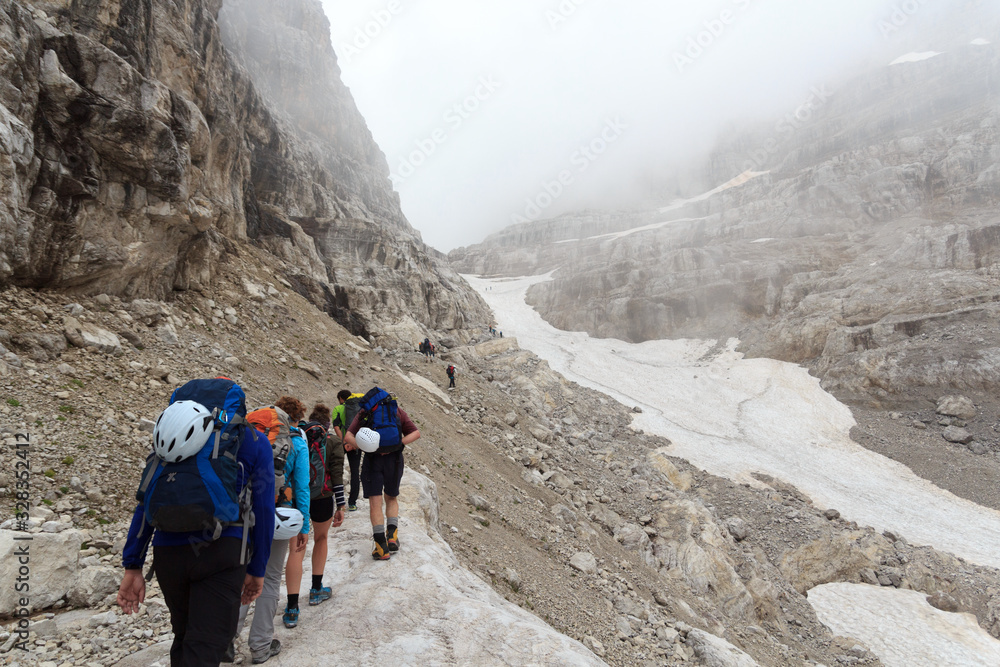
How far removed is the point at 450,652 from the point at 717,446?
29.2 m

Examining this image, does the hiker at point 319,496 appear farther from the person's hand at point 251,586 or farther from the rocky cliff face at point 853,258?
the rocky cliff face at point 853,258

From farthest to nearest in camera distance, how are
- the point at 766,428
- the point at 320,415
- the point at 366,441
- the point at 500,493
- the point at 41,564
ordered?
1. the point at 766,428
2. the point at 500,493
3. the point at 366,441
4. the point at 320,415
5. the point at 41,564

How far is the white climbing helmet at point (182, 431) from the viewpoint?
8.66 feet

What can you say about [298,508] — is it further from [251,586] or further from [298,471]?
[251,586]

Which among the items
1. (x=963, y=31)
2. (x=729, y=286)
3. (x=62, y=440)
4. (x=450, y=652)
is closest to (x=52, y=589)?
(x=62, y=440)

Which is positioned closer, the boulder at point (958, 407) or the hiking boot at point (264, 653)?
the hiking boot at point (264, 653)

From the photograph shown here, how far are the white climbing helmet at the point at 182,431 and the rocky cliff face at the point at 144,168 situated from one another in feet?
30.4

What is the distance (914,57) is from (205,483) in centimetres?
17488

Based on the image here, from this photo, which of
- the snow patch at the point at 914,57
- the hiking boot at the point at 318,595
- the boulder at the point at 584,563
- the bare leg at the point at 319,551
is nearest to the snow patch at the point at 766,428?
the boulder at the point at 584,563

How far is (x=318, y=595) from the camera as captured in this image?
4863 millimetres

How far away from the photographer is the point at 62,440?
6.45m

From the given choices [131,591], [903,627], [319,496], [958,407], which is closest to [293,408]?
[319,496]

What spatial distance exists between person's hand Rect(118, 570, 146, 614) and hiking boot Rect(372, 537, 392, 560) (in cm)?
315

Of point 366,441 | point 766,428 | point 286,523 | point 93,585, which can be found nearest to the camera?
point 286,523
